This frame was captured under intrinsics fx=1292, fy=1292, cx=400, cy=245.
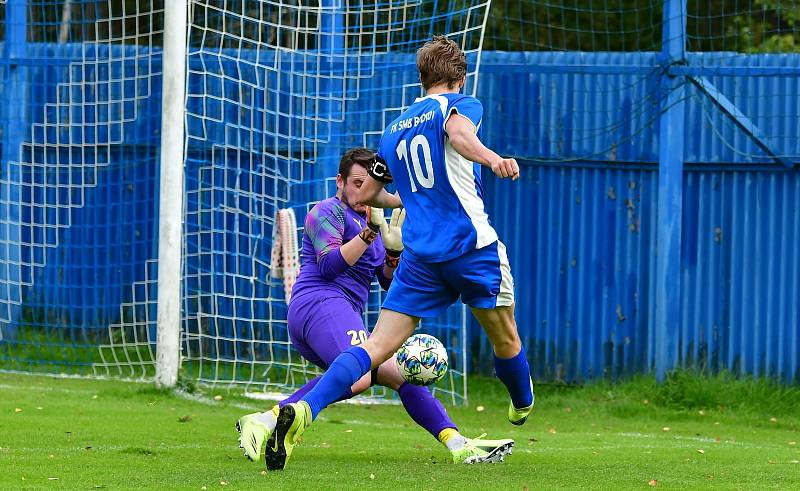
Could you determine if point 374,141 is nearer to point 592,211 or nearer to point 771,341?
point 592,211

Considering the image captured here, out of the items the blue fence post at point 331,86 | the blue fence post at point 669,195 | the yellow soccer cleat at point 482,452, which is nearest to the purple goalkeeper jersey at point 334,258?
the yellow soccer cleat at point 482,452

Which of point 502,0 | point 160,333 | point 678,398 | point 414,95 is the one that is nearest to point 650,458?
point 678,398

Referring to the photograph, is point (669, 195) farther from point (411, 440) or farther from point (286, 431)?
point (286, 431)

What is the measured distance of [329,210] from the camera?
7262 millimetres

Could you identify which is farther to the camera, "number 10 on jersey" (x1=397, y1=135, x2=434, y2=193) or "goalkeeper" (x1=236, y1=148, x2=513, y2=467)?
"goalkeeper" (x1=236, y1=148, x2=513, y2=467)

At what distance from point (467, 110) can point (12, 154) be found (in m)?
7.78

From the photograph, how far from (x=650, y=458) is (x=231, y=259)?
18.8 ft

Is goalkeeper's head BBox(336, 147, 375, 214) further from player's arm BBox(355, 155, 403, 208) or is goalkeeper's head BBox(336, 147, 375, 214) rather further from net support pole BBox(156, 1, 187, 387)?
net support pole BBox(156, 1, 187, 387)

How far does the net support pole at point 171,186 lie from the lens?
10.0 meters

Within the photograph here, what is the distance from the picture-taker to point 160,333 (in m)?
10.2

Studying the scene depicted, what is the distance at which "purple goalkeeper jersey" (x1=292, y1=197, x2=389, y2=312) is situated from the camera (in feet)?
23.5

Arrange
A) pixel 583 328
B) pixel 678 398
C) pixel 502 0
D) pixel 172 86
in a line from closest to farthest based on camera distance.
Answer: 1. pixel 172 86
2. pixel 678 398
3. pixel 583 328
4. pixel 502 0

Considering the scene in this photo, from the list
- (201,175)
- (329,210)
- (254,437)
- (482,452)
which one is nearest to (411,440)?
(482,452)

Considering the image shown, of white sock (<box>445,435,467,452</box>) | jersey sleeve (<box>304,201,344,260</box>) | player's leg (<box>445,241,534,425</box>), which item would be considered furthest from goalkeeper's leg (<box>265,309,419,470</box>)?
→ jersey sleeve (<box>304,201,344,260</box>)
